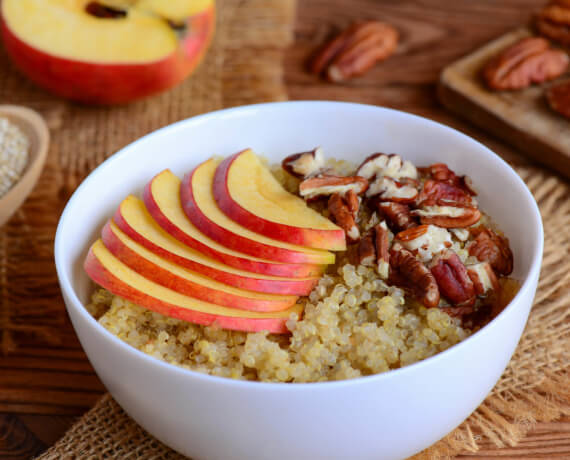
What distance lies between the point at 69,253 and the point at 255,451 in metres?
0.51

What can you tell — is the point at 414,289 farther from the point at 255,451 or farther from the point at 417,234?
the point at 255,451

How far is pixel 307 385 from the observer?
0.97m

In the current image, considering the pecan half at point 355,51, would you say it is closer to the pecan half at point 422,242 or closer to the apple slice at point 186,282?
the pecan half at point 422,242

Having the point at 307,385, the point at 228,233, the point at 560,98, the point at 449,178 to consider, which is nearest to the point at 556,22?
the point at 560,98

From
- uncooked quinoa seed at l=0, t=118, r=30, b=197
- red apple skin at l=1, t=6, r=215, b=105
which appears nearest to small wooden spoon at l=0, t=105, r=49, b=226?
uncooked quinoa seed at l=0, t=118, r=30, b=197

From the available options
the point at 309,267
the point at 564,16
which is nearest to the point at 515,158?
the point at 564,16

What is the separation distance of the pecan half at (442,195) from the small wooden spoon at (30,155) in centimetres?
97

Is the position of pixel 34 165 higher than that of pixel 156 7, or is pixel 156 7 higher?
pixel 156 7

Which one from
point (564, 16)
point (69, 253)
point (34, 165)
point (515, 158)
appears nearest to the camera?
point (69, 253)

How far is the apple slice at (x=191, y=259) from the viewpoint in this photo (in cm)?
121

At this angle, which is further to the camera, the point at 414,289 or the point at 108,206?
the point at 108,206

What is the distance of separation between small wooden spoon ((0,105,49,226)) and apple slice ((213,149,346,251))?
0.57 meters

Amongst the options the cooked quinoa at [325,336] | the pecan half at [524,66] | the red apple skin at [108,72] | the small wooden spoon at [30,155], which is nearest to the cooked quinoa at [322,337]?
the cooked quinoa at [325,336]

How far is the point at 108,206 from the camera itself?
144 centimetres
